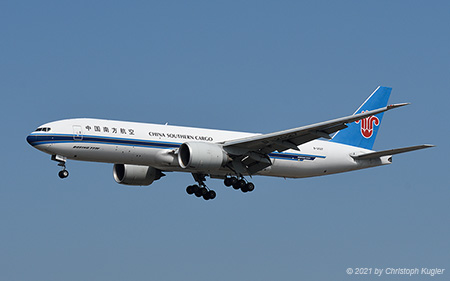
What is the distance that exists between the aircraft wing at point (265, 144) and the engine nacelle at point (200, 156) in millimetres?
873

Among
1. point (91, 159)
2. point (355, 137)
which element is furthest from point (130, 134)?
point (355, 137)

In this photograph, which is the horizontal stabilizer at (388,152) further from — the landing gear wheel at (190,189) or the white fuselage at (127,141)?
the landing gear wheel at (190,189)

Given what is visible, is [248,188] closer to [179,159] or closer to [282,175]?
[282,175]

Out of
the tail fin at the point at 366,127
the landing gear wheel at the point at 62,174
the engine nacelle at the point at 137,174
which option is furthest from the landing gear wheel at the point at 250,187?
the landing gear wheel at the point at 62,174

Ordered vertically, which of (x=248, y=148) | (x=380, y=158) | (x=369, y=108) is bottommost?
(x=248, y=148)

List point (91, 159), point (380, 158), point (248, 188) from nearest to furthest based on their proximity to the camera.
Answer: point (91, 159), point (248, 188), point (380, 158)

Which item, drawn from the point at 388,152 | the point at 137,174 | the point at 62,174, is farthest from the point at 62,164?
the point at 388,152

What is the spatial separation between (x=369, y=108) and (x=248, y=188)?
10.5 m

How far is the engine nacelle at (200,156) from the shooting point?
41344 mm

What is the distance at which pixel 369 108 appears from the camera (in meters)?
50.7

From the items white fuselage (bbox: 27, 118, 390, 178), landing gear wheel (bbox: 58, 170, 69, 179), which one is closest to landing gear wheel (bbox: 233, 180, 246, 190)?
white fuselage (bbox: 27, 118, 390, 178)

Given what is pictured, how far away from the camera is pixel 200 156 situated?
4147 centimetres

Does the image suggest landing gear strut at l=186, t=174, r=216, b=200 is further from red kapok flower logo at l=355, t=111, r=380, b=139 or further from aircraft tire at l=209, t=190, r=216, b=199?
red kapok flower logo at l=355, t=111, r=380, b=139

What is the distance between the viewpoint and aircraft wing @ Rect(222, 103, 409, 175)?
40875 mm
